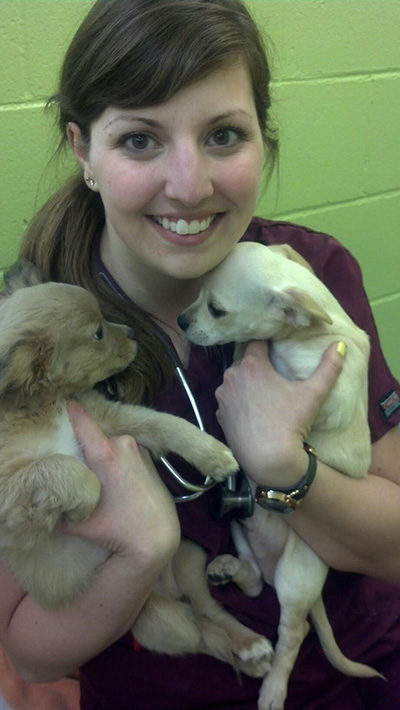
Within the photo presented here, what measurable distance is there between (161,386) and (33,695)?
2.67 feet

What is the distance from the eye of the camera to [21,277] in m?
1.38

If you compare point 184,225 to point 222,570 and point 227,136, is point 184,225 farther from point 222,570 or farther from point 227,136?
point 222,570

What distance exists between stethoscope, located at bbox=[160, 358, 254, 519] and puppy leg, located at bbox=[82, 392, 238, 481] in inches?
1.1

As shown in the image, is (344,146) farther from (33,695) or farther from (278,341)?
(33,695)

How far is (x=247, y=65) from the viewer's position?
1.26 meters

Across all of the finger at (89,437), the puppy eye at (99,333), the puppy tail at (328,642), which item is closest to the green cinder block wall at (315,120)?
the puppy eye at (99,333)

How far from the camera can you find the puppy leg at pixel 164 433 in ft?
4.18

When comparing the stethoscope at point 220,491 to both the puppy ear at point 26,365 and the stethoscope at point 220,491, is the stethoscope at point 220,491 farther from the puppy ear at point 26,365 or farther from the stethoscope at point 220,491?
the puppy ear at point 26,365

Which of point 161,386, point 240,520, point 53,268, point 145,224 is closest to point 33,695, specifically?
point 240,520

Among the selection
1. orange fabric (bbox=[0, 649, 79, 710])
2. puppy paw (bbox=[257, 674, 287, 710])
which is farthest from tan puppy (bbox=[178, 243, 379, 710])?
orange fabric (bbox=[0, 649, 79, 710])

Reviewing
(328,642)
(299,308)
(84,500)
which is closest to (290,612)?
(328,642)

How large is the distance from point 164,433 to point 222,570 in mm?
278

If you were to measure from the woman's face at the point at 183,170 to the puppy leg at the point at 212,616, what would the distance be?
0.54 m

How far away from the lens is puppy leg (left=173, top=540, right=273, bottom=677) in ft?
4.24
